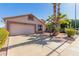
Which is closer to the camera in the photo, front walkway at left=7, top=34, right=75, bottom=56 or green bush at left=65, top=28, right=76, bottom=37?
front walkway at left=7, top=34, right=75, bottom=56

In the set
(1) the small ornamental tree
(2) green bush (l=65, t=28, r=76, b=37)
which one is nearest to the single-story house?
(1) the small ornamental tree

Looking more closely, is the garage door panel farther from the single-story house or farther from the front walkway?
the front walkway

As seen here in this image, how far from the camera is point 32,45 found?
Answer: 5.64 metres

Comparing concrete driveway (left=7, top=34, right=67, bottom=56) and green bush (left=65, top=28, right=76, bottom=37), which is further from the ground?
green bush (left=65, top=28, right=76, bottom=37)

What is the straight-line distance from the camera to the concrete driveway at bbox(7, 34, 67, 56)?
5071 millimetres

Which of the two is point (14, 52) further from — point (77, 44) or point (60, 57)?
point (77, 44)

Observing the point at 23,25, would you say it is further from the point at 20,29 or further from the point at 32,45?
the point at 32,45

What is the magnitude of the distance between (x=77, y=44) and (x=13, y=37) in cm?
240

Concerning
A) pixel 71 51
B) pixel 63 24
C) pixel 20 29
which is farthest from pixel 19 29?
pixel 71 51

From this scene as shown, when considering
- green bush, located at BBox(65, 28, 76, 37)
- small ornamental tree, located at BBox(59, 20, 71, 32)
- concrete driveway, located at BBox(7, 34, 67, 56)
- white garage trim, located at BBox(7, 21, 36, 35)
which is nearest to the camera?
concrete driveway, located at BBox(7, 34, 67, 56)

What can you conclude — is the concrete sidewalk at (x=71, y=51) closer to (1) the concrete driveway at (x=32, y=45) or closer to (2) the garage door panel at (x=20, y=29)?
(1) the concrete driveway at (x=32, y=45)

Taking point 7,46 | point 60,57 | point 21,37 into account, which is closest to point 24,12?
point 21,37

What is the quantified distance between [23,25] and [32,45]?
32.0 inches

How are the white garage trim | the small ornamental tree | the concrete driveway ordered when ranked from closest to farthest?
the concrete driveway < the white garage trim < the small ornamental tree
